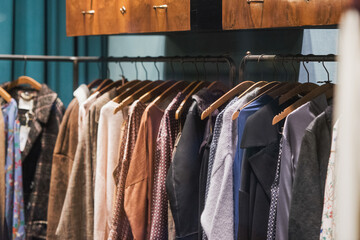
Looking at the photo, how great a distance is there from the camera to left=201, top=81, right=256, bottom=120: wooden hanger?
161 centimetres

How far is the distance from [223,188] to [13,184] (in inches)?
39.6

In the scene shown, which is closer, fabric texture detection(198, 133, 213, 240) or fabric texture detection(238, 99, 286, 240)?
fabric texture detection(238, 99, 286, 240)

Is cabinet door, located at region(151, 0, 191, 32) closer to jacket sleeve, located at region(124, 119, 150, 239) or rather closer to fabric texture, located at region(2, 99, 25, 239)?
jacket sleeve, located at region(124, 119, 150, 239)

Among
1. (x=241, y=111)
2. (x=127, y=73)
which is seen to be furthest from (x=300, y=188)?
(x=127, y=73)

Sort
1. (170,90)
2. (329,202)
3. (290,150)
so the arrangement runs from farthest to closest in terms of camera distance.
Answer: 1. (170,90)
2. (290,150)
3. (329,202)

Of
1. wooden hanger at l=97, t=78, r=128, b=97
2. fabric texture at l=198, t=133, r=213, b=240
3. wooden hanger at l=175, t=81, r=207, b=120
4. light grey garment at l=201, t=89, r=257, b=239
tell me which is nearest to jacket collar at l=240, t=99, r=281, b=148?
light grey garment at l=201, t=89, r=257, b=239

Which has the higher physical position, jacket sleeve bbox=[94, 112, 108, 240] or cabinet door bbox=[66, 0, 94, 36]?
cabinet door bbox=[66, 0, 94, 36]

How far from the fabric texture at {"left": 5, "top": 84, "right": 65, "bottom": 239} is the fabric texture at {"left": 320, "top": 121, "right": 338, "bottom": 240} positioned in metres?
1.31

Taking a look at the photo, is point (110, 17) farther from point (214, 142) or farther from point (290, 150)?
point (290, 150)

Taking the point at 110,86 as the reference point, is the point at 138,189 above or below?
below

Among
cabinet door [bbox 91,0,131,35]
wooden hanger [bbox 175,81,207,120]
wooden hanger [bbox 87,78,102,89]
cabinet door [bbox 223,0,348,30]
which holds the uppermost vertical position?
cabinet door [bbox 91,0,131,35]

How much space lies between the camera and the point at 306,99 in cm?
144

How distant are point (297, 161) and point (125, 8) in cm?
102

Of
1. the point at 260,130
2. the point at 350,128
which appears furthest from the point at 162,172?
the point at 350,128
